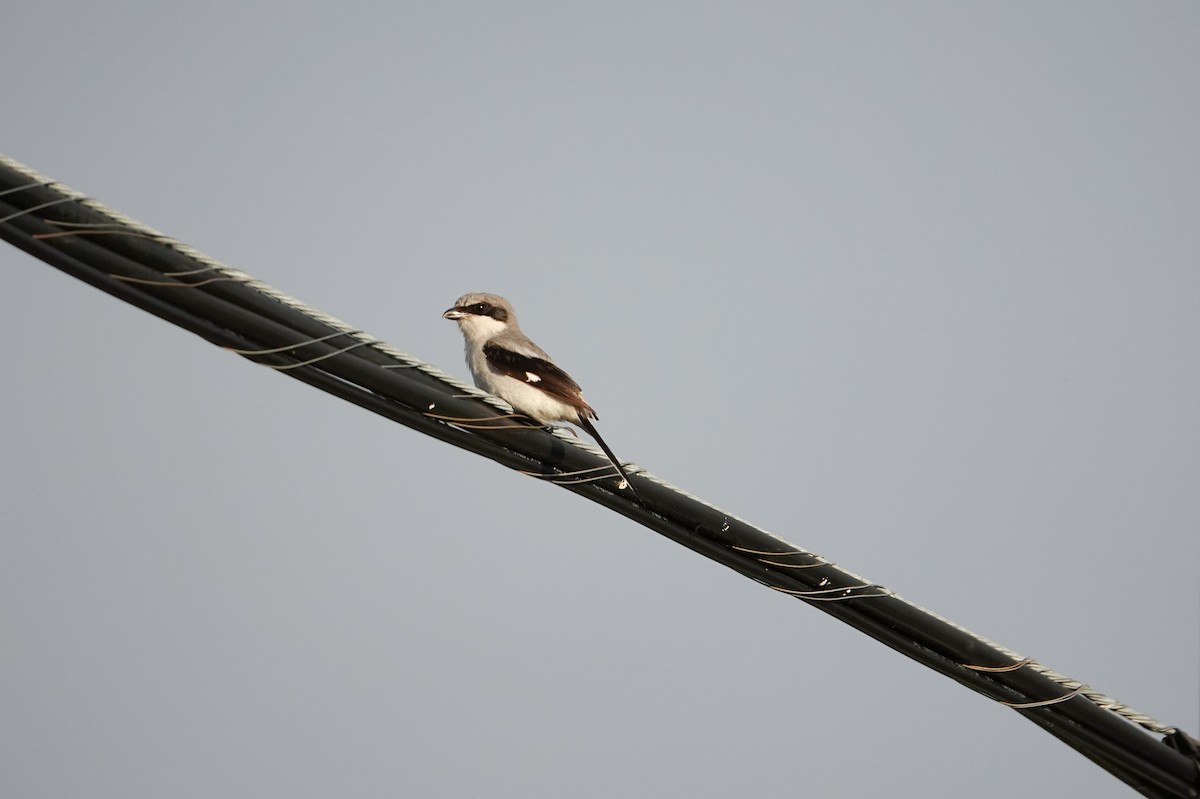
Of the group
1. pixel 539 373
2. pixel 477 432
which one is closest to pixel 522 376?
pixel 539 373

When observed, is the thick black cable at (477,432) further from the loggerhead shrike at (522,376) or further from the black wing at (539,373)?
the black wing at (539,373)

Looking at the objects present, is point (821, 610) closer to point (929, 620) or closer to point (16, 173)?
point (929, 620)

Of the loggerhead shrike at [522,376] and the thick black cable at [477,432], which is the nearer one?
the thick black cable at [477,432]

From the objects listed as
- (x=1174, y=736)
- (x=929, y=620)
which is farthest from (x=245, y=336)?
(x=1174, y=736)

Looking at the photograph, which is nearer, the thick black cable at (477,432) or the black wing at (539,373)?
the thick black cable at (477,432)

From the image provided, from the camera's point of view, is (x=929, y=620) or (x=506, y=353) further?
(x=506, y=353)

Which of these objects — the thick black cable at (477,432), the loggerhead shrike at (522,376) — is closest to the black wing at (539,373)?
the loggerhead shrike at (522,376)

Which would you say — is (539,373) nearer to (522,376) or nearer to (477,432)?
(522,376)

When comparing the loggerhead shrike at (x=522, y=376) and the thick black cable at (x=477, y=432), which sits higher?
the loggerhead shrike at (x=522, y=376)
